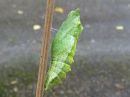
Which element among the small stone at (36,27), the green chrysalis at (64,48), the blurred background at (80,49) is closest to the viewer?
the green chrysalis at (64,48)

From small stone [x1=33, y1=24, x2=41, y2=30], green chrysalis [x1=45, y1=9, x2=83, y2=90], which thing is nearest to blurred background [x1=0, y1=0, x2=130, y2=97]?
small stone [x1=33, y1=24, x2=41, y2=30]

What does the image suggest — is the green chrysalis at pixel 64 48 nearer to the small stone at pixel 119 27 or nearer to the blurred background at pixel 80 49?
the blurred background at pixel 80 49

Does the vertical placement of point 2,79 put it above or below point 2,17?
below

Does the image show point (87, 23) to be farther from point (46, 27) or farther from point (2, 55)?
point (46, 27)

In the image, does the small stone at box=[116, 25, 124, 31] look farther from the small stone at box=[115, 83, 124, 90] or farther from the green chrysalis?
the green chrysalis

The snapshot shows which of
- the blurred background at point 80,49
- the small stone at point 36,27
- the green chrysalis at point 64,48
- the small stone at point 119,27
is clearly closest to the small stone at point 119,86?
the blurred background at point 80,49

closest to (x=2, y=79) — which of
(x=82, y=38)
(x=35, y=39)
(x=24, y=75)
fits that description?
(x=24, y=75)

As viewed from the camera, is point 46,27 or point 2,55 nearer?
point 46,27

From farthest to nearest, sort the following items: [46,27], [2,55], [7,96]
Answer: [2,55] → [7,96] → [46,27]
